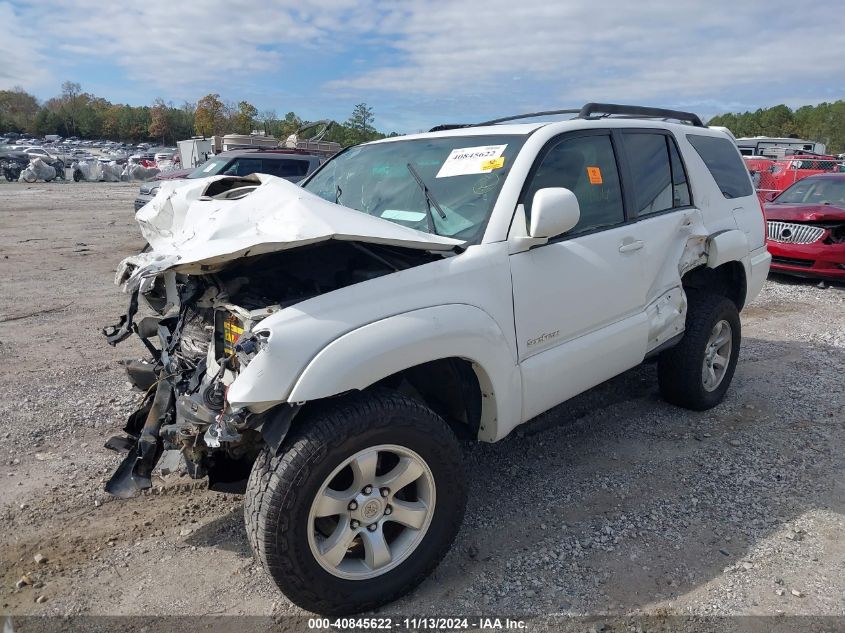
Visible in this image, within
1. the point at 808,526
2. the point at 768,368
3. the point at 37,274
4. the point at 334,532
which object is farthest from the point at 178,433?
the point at 37,274

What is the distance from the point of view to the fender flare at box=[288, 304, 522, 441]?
7.52ft

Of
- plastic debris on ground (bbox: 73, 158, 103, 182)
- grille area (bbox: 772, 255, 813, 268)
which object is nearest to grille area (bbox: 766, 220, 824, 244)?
grille area (bbox: 772, 255, 813, 268)

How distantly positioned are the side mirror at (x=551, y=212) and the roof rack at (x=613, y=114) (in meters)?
1.19

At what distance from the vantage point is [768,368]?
18.3 feet

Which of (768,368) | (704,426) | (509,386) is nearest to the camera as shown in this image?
(509,386)

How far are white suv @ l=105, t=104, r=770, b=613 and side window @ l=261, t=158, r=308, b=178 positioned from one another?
9255 millimetres

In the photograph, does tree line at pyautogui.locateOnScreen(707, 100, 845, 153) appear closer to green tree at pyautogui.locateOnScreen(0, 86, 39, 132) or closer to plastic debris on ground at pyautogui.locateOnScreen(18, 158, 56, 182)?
plastic debris on ground at pyautogui.locateOnScreen(18, 158, 56, 182)

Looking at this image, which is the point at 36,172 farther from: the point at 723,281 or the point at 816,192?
the point at 723,281

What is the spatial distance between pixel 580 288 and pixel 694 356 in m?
1.52

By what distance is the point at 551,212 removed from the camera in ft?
9.25

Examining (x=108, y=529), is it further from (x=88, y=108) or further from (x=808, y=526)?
(x=88, y=108)

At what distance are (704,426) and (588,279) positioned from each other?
1.82m

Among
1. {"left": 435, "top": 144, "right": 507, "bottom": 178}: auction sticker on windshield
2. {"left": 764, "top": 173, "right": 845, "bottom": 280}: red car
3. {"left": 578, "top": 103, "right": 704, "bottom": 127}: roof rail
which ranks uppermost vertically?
{"left": 578, "top": 103, "right": 704, "bottom": 127}: roof rail

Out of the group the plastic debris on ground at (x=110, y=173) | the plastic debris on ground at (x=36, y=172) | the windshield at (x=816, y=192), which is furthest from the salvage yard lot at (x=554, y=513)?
the plastic debris on ground at (x=110, y=173)
